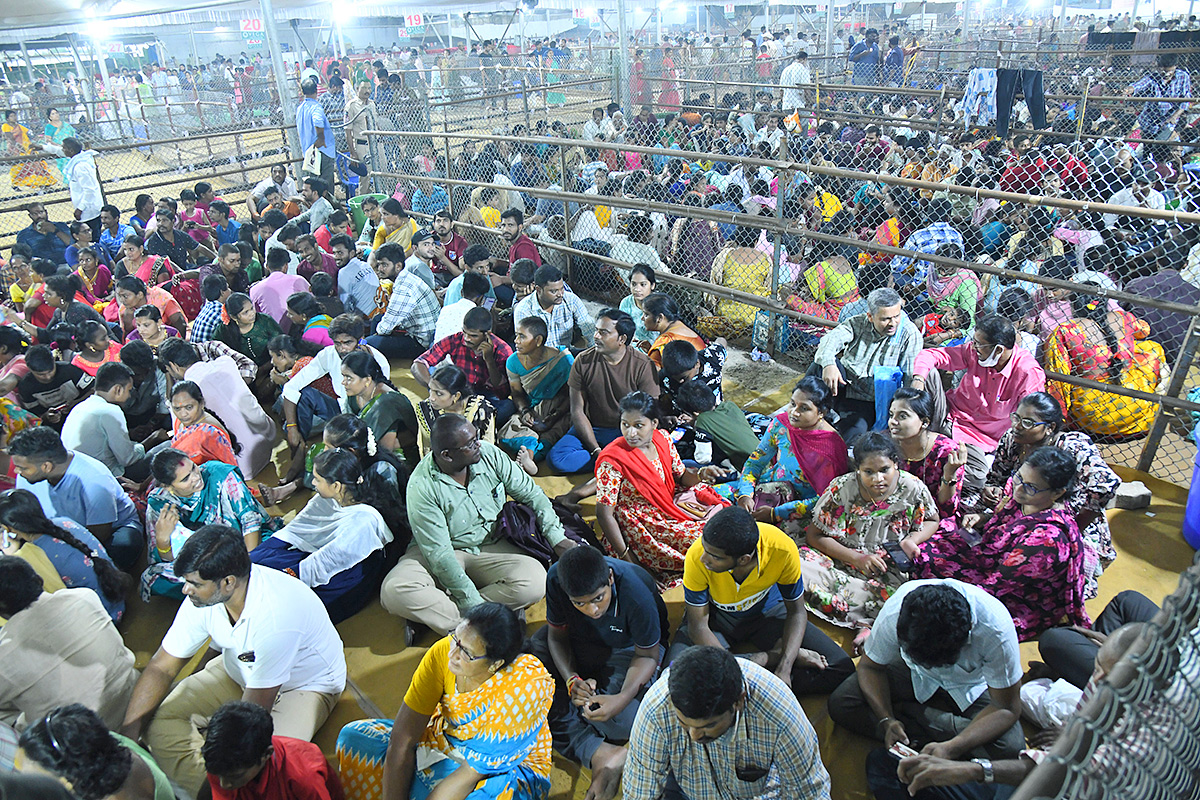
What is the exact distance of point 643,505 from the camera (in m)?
3.83

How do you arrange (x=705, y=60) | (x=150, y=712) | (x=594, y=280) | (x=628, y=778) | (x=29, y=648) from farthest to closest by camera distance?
(x=705, y=60), (x=594, y=280), (x=150, y=712), (x=29, y=648), (x=628, y=778)

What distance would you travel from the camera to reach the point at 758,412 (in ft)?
18.5

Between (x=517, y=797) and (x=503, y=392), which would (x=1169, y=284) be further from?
(x=517, y=797)

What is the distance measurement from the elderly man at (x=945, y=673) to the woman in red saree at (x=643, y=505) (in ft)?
3.86

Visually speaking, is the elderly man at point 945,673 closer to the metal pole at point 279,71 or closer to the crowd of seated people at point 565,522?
the crowd of seated people at point 565,522

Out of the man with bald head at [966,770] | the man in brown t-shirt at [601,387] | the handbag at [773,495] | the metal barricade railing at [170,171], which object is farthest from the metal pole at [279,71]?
the man with bald head at [966,770]

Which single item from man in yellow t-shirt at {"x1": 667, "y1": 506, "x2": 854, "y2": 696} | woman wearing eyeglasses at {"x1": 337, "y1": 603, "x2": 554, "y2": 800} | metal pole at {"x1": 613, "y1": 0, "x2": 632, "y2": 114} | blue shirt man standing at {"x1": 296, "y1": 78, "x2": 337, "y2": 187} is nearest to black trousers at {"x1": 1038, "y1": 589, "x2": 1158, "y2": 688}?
man in yellow t-shirt at {"x1": 667, "y1": 506, "x2": 854, "y2": 696}

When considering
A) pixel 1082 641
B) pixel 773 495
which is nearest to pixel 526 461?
pixel 773 495

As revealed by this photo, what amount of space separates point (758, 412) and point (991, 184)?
4.87m

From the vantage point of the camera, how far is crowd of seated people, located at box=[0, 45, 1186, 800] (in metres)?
2.49

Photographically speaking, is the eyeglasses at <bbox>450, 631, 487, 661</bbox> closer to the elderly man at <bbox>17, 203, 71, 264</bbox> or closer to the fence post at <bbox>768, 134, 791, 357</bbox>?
the fence post at <bbox>768, 134, 791, 357</bbox>

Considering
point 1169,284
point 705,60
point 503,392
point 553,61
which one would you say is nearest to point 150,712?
point 503,392

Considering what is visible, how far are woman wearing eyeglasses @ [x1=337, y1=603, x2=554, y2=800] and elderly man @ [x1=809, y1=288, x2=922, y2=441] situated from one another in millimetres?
2932

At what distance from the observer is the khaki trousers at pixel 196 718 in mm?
2881
